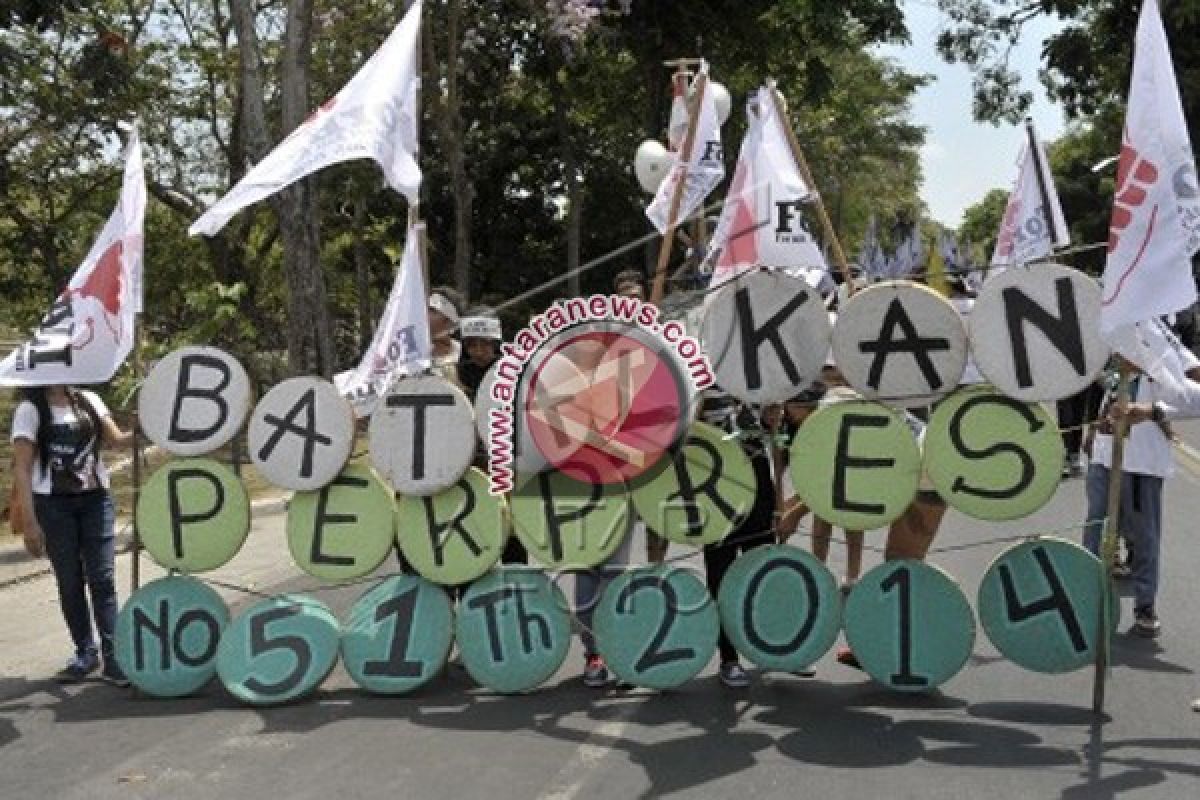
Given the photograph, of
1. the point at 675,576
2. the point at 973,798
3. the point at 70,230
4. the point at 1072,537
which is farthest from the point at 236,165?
the point at 973,798

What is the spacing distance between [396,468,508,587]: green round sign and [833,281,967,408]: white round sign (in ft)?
5.56

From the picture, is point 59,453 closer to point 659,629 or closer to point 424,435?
point 424,435

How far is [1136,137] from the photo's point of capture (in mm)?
5297

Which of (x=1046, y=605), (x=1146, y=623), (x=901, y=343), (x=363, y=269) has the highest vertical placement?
(x=363, y=269)

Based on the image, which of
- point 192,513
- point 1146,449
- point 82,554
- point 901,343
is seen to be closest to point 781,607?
point 901,343

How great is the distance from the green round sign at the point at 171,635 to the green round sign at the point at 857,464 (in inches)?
110

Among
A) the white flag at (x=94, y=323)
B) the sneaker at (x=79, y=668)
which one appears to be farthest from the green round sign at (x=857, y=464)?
the sneaker at (x=79, y=668)

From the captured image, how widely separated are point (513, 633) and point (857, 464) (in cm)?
169

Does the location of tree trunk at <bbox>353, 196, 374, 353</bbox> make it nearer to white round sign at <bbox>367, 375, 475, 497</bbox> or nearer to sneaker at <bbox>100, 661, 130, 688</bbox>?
sneaker at <bbox>100, 661, 130, 688</bbox>

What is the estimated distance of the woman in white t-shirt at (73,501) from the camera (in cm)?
646

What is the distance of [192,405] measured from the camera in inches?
249

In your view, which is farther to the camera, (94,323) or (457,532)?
(94,323)

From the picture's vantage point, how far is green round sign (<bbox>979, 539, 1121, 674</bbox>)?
5.72 m

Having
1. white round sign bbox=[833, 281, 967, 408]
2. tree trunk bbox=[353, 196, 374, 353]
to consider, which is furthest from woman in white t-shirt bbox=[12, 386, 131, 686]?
tree trunk bbox=[353, 196, 374, 353]
